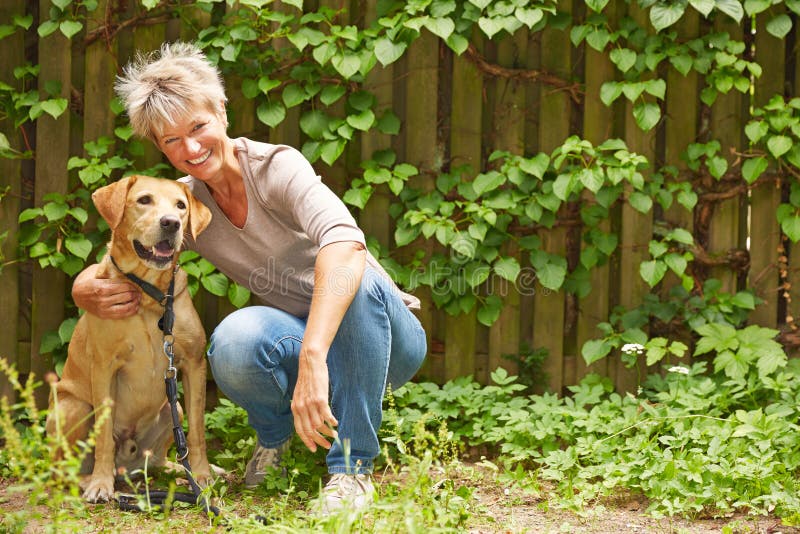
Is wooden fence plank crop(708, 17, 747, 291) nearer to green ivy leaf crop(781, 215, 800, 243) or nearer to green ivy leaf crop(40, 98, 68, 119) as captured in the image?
green ivy leaf crop(781, 215, 800, 243)

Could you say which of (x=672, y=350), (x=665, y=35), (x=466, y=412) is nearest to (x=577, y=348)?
(x=672, y=350)

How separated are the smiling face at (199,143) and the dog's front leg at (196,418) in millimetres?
699

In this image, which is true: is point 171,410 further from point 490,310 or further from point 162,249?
point 490,310

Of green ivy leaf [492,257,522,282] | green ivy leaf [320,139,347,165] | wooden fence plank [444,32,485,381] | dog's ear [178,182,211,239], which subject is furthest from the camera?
wooden fence plank [444,32,485,381]

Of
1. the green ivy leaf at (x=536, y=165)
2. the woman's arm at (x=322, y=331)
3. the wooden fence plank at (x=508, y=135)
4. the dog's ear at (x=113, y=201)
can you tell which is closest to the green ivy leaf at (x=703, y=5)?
the wooden fence plank at (x=508, y=135)

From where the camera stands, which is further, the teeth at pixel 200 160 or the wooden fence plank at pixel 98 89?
the wooden fence plank at pixel 98 89

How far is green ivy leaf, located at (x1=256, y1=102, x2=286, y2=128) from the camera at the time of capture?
12.6 ft

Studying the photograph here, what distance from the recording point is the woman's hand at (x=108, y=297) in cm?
287

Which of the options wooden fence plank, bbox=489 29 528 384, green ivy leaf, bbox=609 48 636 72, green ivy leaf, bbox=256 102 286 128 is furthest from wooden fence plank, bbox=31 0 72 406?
green ivy leaf, bbox=609 48 636 72

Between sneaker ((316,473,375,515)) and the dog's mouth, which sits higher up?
the dog's mouth

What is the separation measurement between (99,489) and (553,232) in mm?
2353

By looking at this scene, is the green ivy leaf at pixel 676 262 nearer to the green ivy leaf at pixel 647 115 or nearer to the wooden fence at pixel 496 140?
the wooden fence at pixel 496 140

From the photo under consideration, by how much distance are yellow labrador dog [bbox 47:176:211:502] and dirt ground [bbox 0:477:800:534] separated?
0.25m

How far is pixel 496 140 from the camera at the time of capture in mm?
4055
